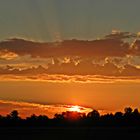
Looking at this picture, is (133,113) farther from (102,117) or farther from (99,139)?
(99,139)

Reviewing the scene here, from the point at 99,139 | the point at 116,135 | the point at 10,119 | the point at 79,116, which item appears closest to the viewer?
the point at 99,139

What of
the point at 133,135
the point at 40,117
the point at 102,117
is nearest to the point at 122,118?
the point at 102,117

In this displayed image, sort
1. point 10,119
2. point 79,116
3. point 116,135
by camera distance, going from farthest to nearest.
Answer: point 79,116 → point 10,119 → point 116,135

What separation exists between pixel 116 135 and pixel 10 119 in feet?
161

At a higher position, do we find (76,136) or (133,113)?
(133,113)

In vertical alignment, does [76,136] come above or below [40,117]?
below

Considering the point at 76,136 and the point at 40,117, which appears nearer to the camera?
the point at 76,136

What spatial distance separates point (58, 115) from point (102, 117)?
33.4 feet

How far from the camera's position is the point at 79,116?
119 meters

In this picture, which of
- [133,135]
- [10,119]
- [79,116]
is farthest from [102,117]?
[133,135]

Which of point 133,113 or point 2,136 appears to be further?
point 133,113

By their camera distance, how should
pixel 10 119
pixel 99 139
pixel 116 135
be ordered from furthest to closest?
pixel 10 119 → pixel 116 135 → pixel 99 139

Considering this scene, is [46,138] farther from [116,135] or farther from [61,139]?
[116,135]

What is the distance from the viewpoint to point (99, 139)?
59969 mm
